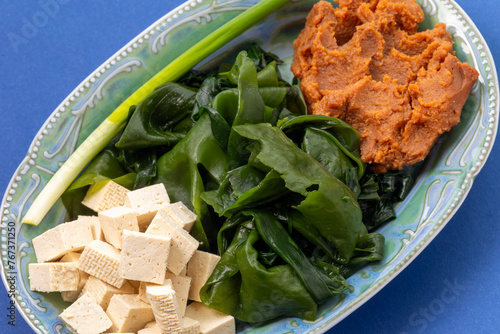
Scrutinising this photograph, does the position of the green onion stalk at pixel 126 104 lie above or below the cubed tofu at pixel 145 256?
above

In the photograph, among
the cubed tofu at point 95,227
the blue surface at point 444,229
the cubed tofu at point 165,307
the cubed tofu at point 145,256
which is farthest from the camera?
the blue surface at point 444,229

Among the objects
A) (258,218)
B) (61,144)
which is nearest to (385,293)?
(258,218)

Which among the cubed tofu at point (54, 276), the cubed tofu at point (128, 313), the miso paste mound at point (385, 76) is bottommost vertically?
the cubed tofu at point (128, 313)

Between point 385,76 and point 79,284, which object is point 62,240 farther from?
point 385,76

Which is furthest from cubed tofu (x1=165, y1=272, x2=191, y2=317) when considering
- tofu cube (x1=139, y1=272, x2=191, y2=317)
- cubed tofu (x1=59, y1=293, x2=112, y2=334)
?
cubed tofu (x1=59, y1=293, x2=112, y2=334)

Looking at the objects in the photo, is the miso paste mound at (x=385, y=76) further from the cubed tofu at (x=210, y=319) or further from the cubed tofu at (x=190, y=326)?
the cubed tofu at (x=190, y=326)

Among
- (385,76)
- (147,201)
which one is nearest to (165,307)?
(147,201)

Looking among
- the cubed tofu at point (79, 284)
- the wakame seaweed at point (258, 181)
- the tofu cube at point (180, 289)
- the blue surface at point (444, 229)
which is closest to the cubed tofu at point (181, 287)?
the tofu cube at point (180, 289)
